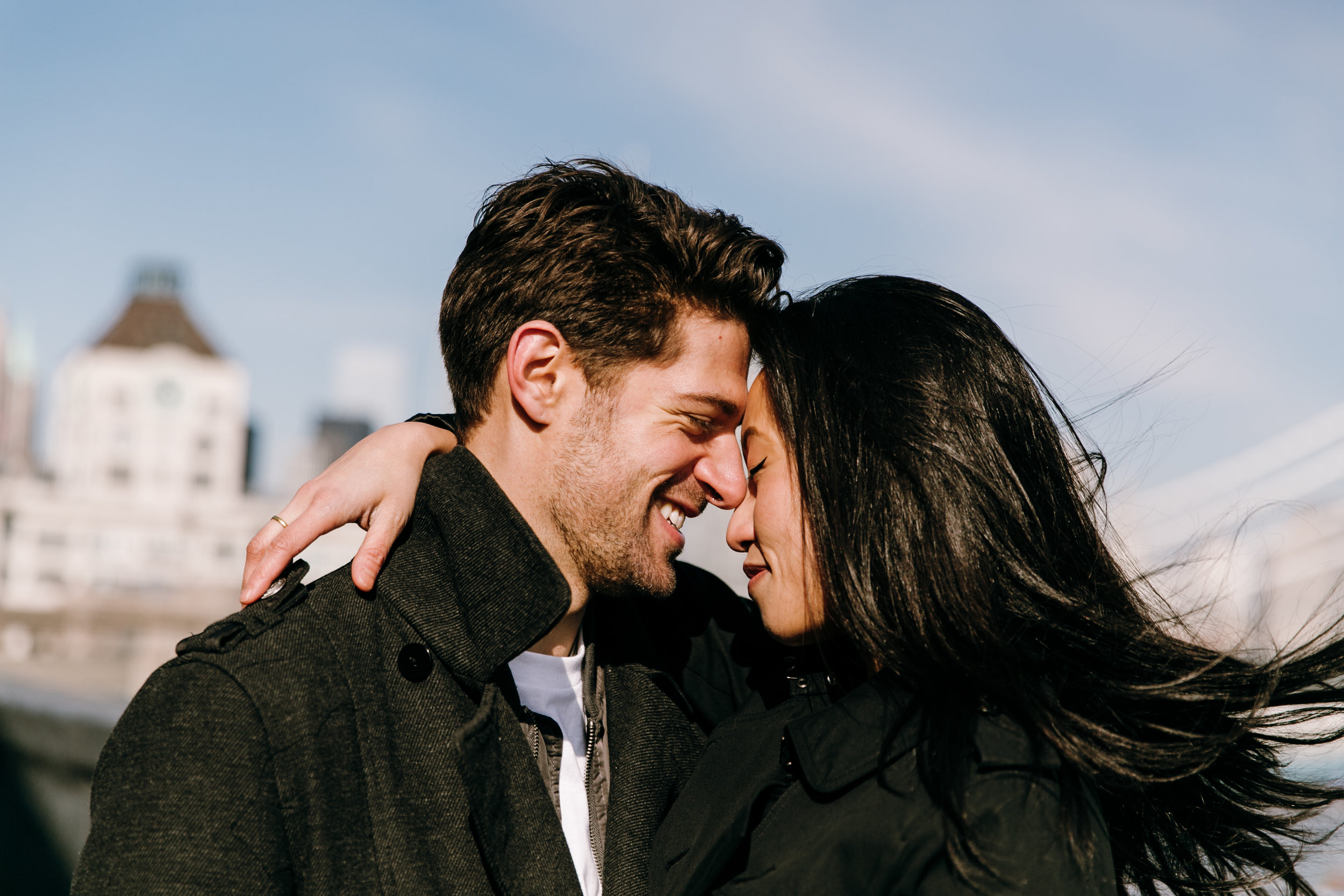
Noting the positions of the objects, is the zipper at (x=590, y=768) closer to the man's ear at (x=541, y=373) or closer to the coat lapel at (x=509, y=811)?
the coat lapel at (x=509, y=811)

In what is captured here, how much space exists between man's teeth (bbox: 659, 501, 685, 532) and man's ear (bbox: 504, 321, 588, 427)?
311 mm

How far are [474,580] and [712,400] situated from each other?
2.20 feet

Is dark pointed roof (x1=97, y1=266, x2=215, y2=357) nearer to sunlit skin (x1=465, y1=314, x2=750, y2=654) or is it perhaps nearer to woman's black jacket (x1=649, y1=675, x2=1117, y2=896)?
sunlit skin (x1=465, y1=314, x2=750, y2=654)

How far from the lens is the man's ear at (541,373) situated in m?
2.43

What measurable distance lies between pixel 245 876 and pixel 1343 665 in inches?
68.3

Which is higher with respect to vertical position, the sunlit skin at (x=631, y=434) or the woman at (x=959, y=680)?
the sunlit skin at (x=631, y=434)

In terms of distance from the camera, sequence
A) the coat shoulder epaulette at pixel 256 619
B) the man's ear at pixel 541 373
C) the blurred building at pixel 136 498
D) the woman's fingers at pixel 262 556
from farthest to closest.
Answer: the blurred building at pixel 136 498 → the man's ear at pixel 541 373 → the woman's fingers at pixel 262 556 → the coat shoulder epaulette at pixel 256 619

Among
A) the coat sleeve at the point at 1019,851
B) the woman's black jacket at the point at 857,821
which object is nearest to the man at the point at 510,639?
the woman's black jacket at the point at 857,821

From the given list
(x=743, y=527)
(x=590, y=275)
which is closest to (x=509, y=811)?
(x=743, y=527)

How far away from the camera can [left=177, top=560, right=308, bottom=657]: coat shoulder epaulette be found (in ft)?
5.78

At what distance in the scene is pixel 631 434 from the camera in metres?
2.43

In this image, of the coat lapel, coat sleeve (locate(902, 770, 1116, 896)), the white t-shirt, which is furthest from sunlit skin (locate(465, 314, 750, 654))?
coat sleeve (locate(902, 770, 1116, 896))

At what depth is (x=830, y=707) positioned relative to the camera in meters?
1.96

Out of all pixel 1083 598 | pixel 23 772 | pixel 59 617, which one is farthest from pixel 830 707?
pixel 59 617
